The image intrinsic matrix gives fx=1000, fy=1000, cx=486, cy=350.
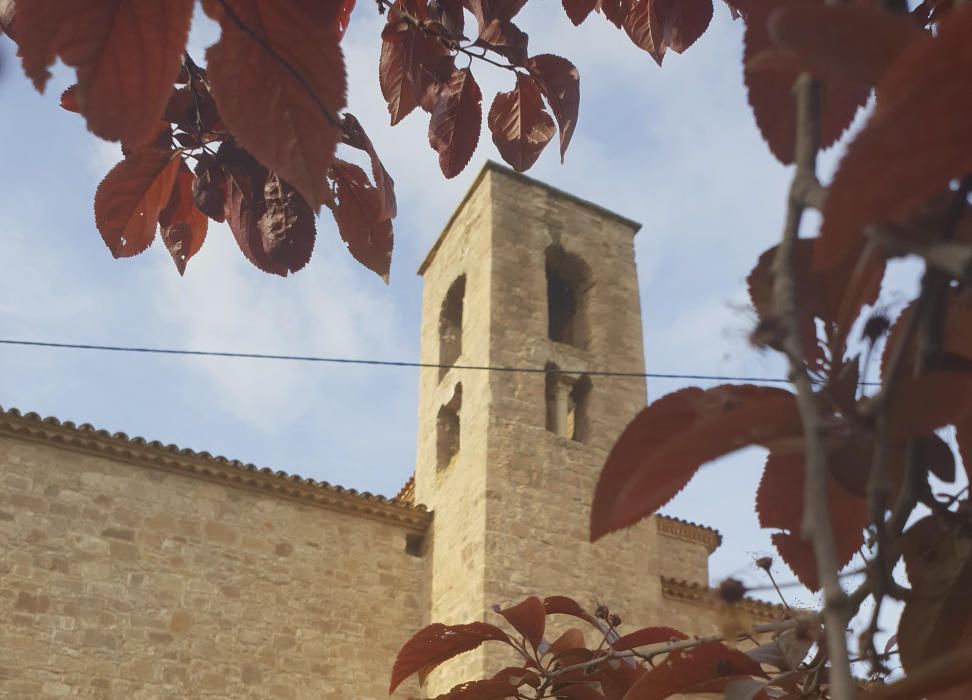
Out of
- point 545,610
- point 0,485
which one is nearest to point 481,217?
point 0,485

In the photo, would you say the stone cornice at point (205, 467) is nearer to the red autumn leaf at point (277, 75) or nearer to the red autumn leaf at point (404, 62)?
the red autumn leaf at point (404, 62)

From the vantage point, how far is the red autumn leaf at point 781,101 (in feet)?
2.02

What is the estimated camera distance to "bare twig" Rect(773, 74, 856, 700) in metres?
0.34

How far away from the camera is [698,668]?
94 cm

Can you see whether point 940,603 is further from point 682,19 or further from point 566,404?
point 566,404

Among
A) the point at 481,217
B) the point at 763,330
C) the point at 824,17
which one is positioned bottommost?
the point at 763,330

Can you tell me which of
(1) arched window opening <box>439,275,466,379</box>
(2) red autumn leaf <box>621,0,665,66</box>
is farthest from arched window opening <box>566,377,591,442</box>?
(2) red autumn leaf <box>621,0,665,66</box>

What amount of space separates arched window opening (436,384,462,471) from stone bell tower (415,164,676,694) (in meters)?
0.02

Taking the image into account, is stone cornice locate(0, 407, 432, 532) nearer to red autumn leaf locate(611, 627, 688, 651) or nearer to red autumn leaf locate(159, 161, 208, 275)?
red autumn leaf locate(159, 161, 208, 275)

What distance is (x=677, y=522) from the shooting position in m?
14.2

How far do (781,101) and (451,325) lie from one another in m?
12.1

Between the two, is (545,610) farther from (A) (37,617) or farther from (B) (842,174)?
(A) (37,617)

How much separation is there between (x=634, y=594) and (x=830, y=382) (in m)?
9.68

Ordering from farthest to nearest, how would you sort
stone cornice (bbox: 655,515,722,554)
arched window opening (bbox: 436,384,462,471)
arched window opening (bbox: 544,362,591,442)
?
stone cornice (bbox: 655,515,722,554), arched window opening (bbox: 436,384,462,471), arched window opening (bbox: 544,362,591,442)
